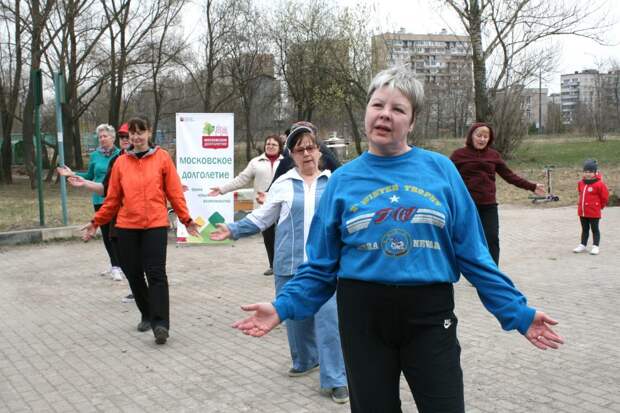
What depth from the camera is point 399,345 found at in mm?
2629

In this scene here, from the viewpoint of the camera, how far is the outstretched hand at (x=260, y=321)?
8.73 ft

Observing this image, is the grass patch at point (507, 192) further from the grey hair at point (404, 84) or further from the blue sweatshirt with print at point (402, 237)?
the grey hair at point (404, 84)

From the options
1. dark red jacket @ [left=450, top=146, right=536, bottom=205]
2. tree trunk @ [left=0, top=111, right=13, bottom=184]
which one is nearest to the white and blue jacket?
dark red jacket @ [left=450, top=146, right=536, bottom=205]

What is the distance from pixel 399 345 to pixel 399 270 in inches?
12.5

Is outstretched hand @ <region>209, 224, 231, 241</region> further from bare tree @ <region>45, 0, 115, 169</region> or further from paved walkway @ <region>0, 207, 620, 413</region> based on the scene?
bare tree @ <region>45, 0, 115, 169</region>

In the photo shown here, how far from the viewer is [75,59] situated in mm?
30703

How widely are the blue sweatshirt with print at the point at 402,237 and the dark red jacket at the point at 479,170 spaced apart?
17.0 feet

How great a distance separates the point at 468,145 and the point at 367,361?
5.82 m

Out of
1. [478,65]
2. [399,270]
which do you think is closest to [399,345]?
[399,270]

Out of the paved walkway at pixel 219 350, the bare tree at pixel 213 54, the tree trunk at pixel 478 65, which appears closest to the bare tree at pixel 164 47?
the bare tree at pixel 213 54

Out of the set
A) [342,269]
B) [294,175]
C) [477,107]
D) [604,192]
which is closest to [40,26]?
[477,107]

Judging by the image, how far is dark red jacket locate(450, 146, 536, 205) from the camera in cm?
773

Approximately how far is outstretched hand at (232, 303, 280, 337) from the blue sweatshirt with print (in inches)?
1.3

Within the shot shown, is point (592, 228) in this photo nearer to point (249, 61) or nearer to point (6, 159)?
point (6, 159)
